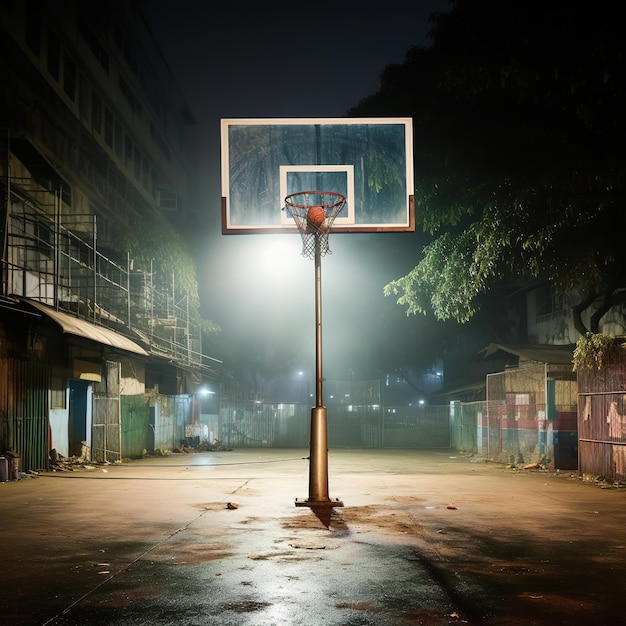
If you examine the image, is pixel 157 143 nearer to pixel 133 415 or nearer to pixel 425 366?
pixel 425 366

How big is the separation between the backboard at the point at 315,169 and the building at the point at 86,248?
546 cm

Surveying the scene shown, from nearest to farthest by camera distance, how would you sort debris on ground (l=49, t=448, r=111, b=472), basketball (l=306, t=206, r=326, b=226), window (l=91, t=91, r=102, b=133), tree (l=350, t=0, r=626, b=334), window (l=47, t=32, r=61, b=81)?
basketball (l=306, t=206, r=326, b=226)
tree (l=350, t=0, r=626, b=334)
debris on ground (l=49, t=448, r=111, b=472)
window (l=47, t=32, r=61, b=81)
window (l=91, t=91, r=102, b=133)

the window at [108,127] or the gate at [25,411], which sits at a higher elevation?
the window at [108,127]

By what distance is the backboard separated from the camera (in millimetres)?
13281

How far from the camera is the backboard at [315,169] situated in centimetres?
1328

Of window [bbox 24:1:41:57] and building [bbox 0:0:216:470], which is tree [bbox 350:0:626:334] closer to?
building [bbox 0:0:216:470]

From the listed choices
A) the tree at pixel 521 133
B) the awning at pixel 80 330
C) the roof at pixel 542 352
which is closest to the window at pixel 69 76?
the awning at pixel 80 330

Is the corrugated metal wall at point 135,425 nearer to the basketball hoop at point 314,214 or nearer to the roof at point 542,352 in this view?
the roof at point 542,352

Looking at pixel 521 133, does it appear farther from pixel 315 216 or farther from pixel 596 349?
pixel 315 216

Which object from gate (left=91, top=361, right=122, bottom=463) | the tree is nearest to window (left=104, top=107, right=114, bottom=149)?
gate (left=91, top=361, right=122, bottom=463)

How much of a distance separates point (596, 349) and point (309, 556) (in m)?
10.8

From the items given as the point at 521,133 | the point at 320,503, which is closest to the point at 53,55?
the point at 521,133

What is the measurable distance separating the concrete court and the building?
5.04 m

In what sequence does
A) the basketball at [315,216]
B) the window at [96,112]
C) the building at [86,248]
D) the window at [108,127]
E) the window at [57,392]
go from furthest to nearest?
the window at [108,127]
the window at [96,112]
the window at [57,392]
the building at [86,248]
the basketball at [315,216]
